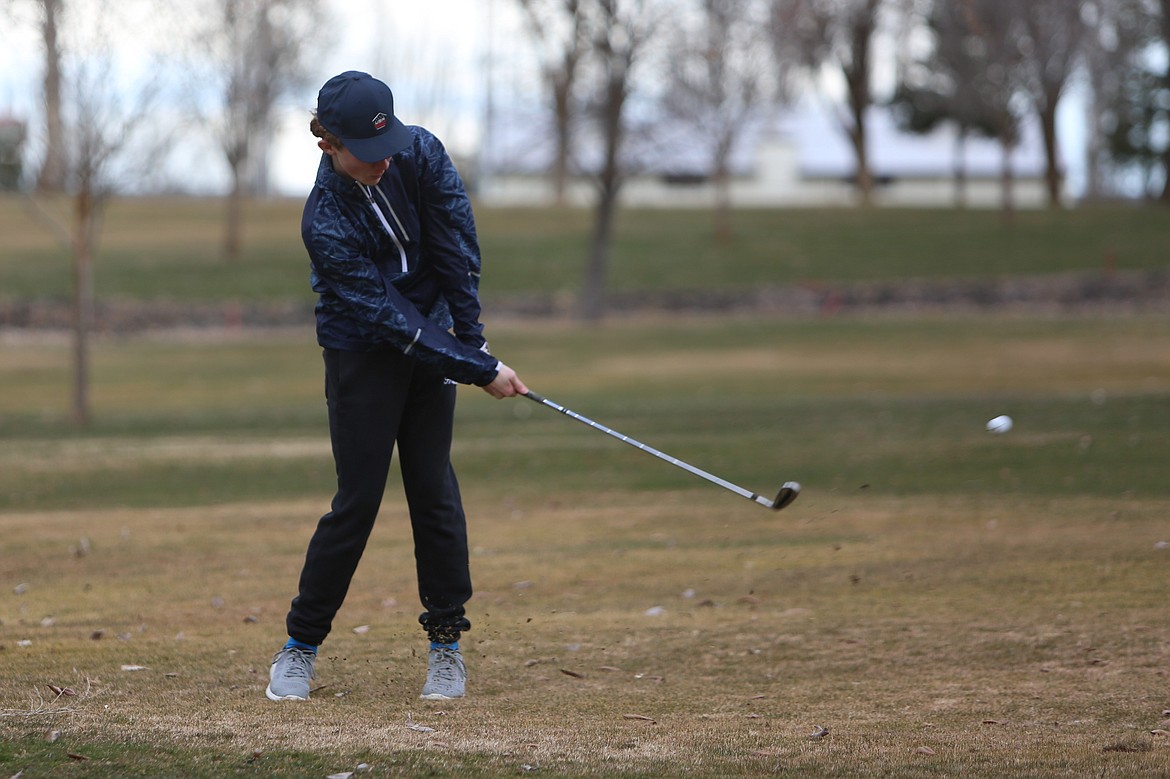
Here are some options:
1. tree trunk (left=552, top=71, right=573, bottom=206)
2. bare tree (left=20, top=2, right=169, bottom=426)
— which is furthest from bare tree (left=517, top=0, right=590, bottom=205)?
bare tree (left=20, top=2, right=169, bottom=426)

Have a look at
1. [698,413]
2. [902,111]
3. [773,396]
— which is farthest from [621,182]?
[902,111]

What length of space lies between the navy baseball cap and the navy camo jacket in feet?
0.41

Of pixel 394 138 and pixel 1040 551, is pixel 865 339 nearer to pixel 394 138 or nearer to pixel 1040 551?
pixel 1040 551

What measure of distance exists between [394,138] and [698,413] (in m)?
12.8

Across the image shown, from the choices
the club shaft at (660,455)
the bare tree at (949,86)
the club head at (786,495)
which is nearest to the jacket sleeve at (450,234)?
the club shaft at (660,455)

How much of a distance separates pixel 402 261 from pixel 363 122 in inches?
21.7

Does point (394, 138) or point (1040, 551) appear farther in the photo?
point (1040, 551)

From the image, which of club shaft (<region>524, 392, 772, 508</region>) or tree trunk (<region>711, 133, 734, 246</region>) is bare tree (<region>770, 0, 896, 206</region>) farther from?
club shaft (<region>524, 392, 772, 508</region>)

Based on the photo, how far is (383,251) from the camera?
5.46m

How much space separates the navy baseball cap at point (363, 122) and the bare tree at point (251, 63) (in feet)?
105

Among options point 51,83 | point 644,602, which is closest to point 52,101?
point 51,83

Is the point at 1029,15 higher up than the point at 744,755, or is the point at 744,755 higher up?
the point at 1029,15

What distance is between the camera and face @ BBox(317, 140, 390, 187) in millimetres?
5203

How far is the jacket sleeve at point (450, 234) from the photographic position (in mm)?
5395
